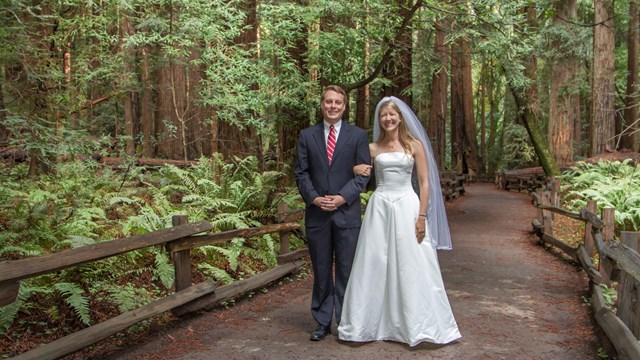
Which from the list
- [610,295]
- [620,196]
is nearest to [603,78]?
[620,196]

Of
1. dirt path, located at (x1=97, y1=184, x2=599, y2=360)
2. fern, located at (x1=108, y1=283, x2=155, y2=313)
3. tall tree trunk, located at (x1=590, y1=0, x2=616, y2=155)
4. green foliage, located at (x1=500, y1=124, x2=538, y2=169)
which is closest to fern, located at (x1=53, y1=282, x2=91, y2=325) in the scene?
fern, located at (x1=108, y1=283, x2=155, y2=313)

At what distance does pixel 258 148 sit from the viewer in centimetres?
1366

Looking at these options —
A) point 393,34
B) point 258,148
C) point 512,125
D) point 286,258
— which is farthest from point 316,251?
point 512,125

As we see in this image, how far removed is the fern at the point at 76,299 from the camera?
17.6 ft

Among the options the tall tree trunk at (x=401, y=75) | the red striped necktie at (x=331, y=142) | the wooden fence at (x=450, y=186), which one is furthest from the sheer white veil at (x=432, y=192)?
the wooden fence at (x=450, y=186)

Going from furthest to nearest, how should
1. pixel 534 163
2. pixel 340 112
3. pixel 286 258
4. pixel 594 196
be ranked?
pixel 534 163 → pixel 594 196 → pixel 286 258 → pixel 340 112

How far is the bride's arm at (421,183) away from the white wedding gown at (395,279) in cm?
6

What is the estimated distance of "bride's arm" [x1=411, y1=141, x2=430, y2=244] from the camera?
210 inches

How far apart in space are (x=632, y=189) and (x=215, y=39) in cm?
1032

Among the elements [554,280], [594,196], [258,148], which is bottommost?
[554,280]

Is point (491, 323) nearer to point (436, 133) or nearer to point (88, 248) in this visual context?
point (88, 248)

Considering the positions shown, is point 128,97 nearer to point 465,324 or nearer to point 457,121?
point 465,324

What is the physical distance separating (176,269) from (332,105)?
2.76 meters

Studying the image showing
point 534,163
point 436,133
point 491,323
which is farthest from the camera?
point 534,163
